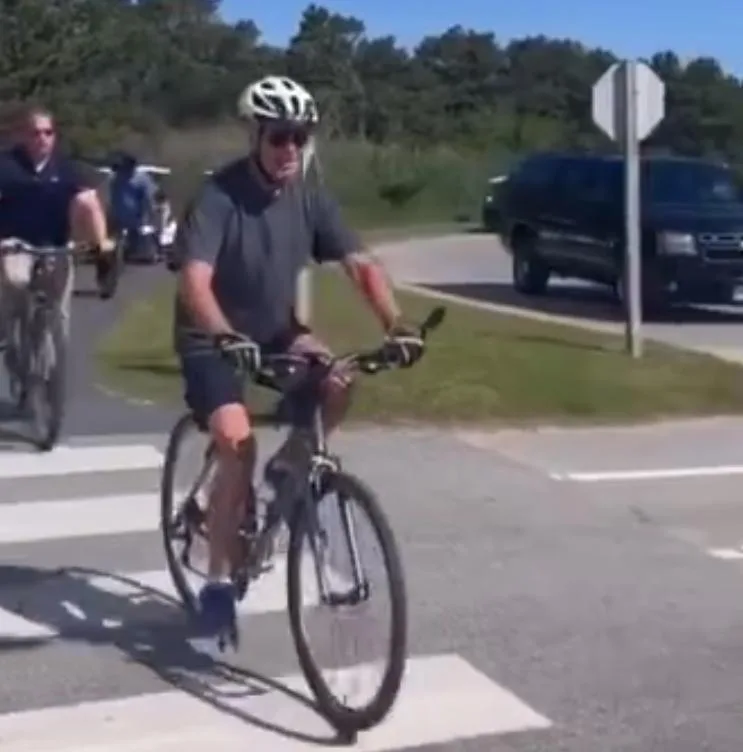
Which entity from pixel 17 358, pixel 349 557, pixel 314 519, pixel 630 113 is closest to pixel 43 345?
pixel 17 358

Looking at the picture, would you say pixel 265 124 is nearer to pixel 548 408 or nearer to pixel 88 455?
pixel 88 455

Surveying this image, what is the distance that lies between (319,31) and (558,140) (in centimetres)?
2540

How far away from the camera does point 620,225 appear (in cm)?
2359

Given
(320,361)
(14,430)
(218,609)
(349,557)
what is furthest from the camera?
(14,430)

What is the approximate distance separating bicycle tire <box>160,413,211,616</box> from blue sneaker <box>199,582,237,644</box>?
55 cm

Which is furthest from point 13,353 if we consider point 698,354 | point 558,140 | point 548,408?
point 558,140

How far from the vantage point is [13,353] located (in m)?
11.4

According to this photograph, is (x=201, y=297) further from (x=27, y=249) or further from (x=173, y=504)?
(x=27, y=249)

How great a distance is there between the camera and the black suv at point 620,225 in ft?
74.5

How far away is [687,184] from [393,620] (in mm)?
18816

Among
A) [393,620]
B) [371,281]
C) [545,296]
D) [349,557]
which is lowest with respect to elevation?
[545,296]

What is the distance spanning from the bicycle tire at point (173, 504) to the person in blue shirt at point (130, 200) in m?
20.5

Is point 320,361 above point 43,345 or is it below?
above

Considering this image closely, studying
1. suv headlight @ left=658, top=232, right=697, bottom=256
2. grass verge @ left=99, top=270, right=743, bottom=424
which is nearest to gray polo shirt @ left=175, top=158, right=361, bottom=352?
grass verge @ left=99, top=270, right=743, bottom=424
